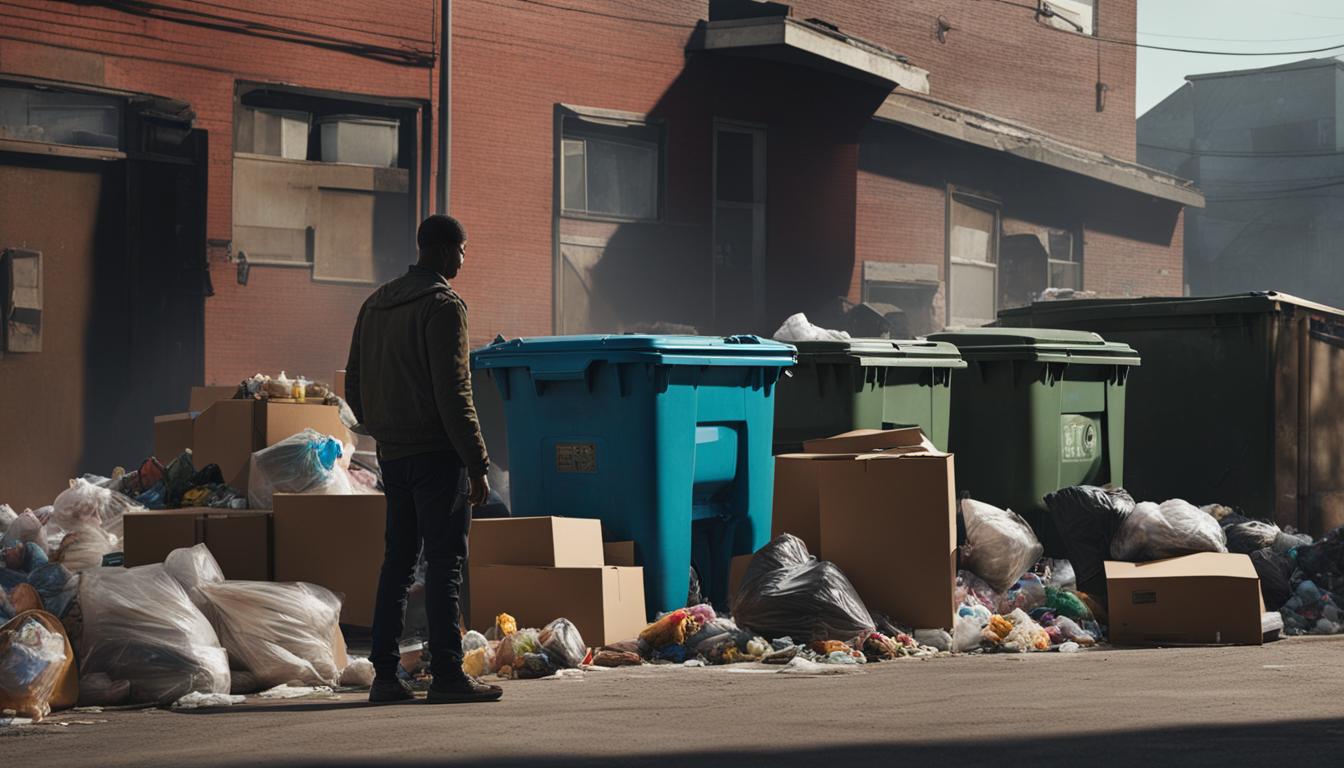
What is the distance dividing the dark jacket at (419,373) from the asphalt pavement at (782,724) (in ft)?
2.98

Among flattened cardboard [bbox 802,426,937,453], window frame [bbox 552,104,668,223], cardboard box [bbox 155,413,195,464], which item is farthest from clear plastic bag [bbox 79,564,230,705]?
window frame [bbox 552,104,668,223]

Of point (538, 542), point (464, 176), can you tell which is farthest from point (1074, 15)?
point (538, 542)

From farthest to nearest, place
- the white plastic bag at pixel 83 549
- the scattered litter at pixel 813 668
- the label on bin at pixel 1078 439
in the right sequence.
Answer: the label on bin at pixel 1078 439, the white plastic bag at pixel 83 549, the scattered litter at pixel 813 668

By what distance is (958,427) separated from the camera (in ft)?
29.0

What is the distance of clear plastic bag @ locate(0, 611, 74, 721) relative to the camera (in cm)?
509

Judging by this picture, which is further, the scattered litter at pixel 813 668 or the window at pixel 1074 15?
the window at pixel 1074 15

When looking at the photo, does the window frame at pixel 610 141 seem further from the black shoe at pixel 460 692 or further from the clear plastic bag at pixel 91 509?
the black shoe at pixel 460 692

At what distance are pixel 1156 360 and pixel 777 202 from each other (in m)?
7.92

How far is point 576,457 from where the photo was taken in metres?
6.90

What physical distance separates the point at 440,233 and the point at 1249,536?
5.07 metres

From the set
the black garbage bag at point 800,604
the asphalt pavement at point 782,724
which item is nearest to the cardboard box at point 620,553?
the black garbage bag at point 800,604

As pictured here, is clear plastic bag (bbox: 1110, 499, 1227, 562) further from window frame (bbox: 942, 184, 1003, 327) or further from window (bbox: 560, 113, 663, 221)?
window frame (bbox: 942, 184, 1003, 327)

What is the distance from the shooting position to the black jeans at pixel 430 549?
5.29 m

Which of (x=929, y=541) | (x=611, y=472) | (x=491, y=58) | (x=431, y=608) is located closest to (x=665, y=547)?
(x=611, y=472)
